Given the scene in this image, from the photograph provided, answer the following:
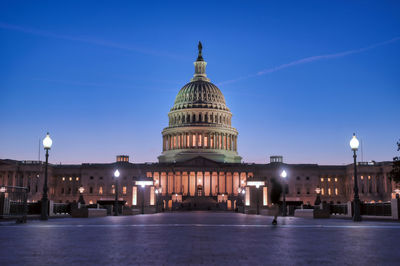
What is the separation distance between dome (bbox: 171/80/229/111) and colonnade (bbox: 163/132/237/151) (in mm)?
10568

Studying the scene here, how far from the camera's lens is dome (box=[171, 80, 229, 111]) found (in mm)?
175500

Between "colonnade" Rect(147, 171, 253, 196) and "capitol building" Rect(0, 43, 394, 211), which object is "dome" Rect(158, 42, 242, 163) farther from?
"colonnade" Rect(147, 171, 253, 196)

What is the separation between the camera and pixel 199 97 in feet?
582

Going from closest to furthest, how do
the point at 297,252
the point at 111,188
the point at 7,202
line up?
the point at 297,252, the point at 7,202, the point at 111,188

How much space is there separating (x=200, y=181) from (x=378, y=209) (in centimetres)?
11350

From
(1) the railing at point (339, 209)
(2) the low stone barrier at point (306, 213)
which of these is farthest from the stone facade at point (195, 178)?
(2) the low stone barrier at point (306, 213)

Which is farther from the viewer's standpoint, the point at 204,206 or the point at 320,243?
the point at 204,206

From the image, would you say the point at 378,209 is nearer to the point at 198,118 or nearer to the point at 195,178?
the point at 195,178

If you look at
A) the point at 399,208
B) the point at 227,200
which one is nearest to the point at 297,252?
the point at 399,208

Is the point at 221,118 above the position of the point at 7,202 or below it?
above

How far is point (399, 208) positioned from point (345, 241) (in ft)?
71.8

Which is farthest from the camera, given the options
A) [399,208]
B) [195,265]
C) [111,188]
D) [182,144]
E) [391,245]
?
[182,144]

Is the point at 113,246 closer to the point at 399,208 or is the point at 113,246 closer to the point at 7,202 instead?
the point at 7,202

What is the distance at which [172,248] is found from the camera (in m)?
14.3
